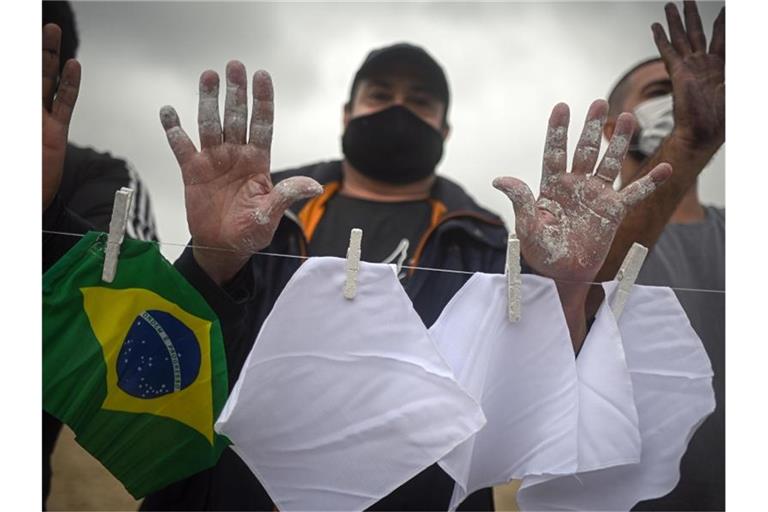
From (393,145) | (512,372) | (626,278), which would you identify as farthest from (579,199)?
(393,145)

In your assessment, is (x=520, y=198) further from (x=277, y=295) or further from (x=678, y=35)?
(x=678, y=35)

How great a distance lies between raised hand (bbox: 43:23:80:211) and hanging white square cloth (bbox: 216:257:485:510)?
0.59 m

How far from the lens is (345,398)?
153 centimetres

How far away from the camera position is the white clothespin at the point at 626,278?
1663mm

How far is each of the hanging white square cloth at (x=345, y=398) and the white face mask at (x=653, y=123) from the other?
173 centimetres

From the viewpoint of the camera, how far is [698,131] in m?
2.02

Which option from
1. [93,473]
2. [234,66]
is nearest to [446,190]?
[234,66]

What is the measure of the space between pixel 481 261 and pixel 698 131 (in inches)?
28.0

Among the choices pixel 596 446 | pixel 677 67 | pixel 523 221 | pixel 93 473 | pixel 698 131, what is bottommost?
pixel 93 473

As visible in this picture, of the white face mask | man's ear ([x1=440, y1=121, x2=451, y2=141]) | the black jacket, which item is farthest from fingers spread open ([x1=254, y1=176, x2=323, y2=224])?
the white face mask

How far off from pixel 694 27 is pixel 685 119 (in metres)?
0.28

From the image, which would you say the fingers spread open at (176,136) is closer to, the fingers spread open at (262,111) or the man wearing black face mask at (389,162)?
the fingers spread open at (262,111)

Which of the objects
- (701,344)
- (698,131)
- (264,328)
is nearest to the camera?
(264,328)

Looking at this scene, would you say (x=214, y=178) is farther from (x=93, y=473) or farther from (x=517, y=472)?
(x=517, y=472)
